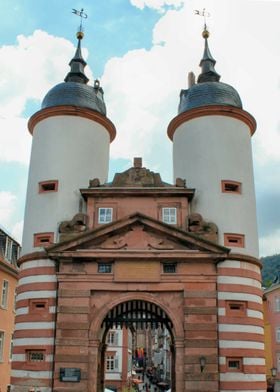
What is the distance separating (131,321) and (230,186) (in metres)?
7.70

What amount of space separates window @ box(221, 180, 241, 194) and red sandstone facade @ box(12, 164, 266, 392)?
224 centimetres

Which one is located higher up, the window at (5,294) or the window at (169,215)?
the window at (169,215)

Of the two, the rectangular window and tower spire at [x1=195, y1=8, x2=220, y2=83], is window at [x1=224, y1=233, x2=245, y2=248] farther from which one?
the rectangular window

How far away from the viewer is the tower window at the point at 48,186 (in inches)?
960

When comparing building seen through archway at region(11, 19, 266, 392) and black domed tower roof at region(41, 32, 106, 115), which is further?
black domed tower roof at region(41, 32, 106, 115)

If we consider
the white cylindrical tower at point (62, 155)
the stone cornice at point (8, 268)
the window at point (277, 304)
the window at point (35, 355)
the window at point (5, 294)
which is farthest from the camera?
the window at point (277, 304)

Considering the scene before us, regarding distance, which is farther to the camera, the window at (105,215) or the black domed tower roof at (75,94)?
the black domed tower roof at (75,94)

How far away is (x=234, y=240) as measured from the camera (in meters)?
23.1

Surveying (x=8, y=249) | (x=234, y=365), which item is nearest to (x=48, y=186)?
(x=8, y=249)

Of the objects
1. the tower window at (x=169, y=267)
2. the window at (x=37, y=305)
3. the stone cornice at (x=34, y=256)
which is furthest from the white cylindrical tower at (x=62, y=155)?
the tower window at (x=169, y=267)

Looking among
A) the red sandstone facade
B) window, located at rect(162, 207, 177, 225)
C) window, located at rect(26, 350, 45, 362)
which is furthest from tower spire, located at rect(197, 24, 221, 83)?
window, located at rect(26, 350, 45, 362)

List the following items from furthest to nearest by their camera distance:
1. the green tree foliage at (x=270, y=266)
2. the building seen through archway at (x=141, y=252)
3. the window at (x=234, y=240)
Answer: the green tree foliage at (x=270, y=266)
the window at (x=234, y=240)
the building seen through archway at (x=141, y=252)

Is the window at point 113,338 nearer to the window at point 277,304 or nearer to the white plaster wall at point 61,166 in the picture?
the window at point 277,304

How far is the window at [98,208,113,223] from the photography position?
916 inches
